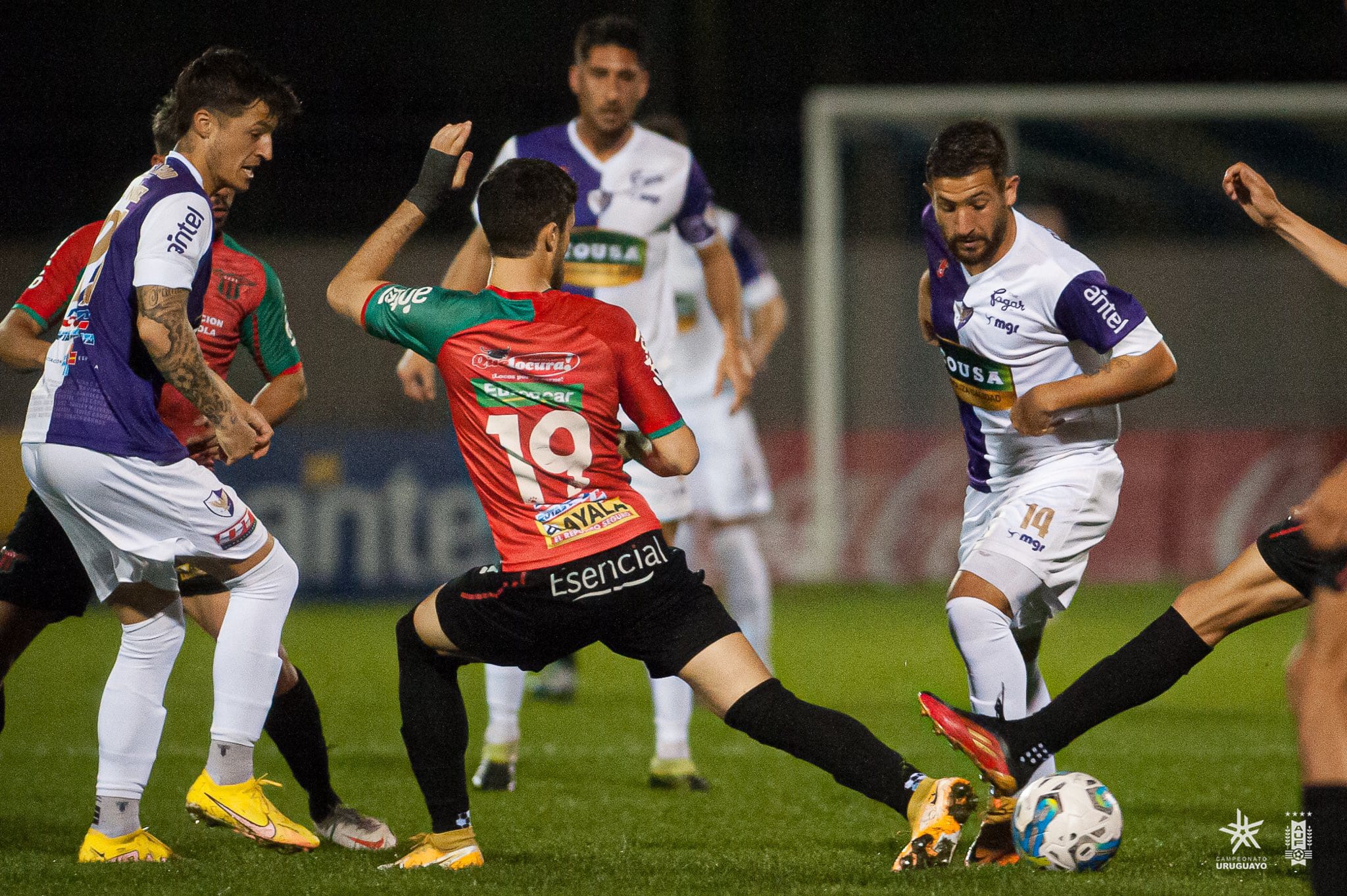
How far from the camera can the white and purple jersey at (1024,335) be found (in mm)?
4449

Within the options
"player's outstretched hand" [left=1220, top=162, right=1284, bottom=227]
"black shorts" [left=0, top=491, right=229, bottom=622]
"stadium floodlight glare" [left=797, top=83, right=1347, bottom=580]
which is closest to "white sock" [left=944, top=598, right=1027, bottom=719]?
"player's outstretched hand" [left=1220, top=162, right=1284, bottom=227]

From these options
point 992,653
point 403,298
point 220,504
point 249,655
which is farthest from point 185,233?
point 992,653

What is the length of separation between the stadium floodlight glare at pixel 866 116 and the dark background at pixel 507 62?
6.61 metres

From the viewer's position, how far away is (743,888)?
154 inches

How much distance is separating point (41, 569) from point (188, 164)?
126cm

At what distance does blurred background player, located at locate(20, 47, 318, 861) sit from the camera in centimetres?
409

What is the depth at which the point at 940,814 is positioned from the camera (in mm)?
3734

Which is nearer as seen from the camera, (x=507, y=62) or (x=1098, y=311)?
(x=1098, y=311)

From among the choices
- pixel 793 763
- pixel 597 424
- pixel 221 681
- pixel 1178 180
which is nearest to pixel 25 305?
pixel 221 681

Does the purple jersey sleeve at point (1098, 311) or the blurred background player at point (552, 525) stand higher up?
the purple jersey sleeve at point (1098, 311)

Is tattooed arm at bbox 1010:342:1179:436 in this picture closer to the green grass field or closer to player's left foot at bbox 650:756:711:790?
the green grass field

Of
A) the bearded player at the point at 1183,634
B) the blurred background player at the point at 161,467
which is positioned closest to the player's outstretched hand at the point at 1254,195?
the bearded player at the point at 1183,634

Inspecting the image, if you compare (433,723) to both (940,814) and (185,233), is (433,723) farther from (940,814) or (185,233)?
(185,233)

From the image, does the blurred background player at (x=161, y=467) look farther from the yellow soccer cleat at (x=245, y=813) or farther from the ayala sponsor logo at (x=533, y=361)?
the ayala sponsor logo at (x=533, y=361)
